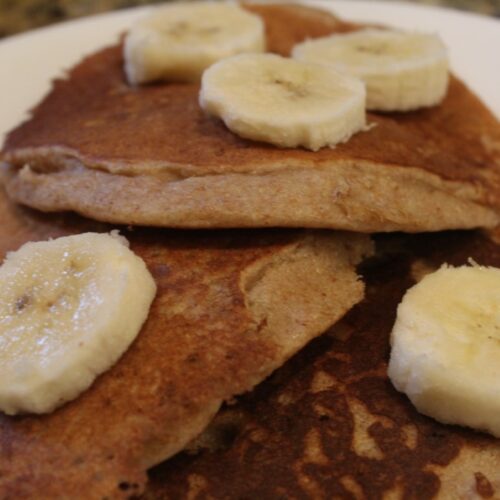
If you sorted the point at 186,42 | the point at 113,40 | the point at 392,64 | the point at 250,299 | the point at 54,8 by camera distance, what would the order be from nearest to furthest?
the point at 250,299, the point at 392,64, the point at 186,42, the point at 113,40, the point at 54,8

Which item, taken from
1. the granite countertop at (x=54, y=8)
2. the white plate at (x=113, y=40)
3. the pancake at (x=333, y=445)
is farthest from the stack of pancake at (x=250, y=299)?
the granite countertop at (x=54, y=8)

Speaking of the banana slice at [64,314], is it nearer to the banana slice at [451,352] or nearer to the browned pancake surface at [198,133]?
the browned pancake surface at [198,133]

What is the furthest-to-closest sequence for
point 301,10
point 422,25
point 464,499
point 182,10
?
1. point 422,25
2. point 301,10
3. point 182,10
4. point 464,499

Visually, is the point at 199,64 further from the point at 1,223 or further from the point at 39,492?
the point at 39,492

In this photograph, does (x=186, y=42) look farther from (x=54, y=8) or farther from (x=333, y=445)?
(x=54, y=8)

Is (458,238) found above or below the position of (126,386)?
below

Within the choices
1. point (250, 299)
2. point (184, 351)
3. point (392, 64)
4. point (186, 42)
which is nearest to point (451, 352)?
point (250, 299)

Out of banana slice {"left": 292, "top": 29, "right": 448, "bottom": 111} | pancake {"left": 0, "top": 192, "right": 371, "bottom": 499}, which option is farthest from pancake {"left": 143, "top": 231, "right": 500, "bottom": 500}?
banana slice {"left": 292, "top": 29, "right": 448, "bottom": 111}

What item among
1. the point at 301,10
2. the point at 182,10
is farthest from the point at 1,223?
the point at 301,10
